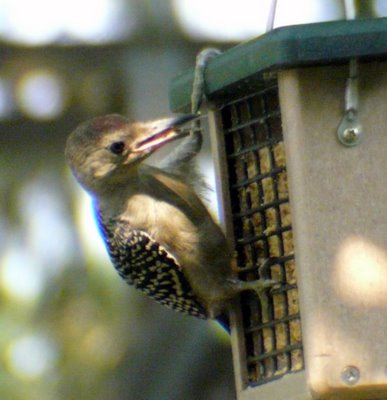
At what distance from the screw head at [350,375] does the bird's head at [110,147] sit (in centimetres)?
148

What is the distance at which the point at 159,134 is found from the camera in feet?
22.8

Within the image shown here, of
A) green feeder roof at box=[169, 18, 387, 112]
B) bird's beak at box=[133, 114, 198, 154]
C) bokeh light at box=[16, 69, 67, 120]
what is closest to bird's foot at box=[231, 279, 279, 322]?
bird's beak at box=[133, 114, 198, 154]

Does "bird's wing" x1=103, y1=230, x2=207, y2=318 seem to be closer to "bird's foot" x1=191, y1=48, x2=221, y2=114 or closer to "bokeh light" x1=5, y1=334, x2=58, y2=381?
"bird's foot" x1=191, y1=48, x2=221, y2=114

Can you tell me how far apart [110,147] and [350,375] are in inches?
69.2

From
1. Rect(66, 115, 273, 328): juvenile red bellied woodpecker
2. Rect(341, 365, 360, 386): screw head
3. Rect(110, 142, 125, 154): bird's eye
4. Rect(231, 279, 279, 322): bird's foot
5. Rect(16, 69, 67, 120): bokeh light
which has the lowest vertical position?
Rect(341, 365, 360, 386): screw head

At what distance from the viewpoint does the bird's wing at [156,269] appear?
6.91 metres

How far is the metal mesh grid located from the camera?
6398 millimetres

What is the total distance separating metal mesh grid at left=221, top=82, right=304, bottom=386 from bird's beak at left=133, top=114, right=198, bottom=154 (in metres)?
0.19

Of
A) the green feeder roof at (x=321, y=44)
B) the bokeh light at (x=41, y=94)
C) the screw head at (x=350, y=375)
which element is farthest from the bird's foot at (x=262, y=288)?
the bokeh light at (x=41, y=94)

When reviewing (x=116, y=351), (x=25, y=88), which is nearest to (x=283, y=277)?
(x=116, y=351)

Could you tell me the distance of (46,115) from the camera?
1010 cm

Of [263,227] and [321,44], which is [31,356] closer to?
[263,227]

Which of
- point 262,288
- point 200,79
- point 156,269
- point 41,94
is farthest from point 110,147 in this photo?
point 41,94

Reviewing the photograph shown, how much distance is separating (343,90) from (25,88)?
4534 millimetres
